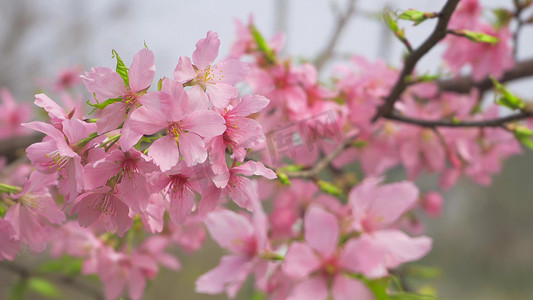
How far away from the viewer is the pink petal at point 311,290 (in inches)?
10.9

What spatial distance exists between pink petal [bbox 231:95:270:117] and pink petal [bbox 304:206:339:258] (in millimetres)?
85

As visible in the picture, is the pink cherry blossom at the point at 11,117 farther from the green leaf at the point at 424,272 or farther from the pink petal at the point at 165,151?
the green leaf at the point at 424,272

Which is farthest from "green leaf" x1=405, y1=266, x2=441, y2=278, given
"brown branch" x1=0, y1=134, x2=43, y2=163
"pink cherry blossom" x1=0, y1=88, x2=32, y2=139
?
"pink cherry blossom" x1=0, y1=88, x2=32, y2=139

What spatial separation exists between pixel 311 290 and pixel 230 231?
5.3 inches

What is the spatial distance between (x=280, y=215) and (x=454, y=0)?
0.56 metres

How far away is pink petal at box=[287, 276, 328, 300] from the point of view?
28 cm

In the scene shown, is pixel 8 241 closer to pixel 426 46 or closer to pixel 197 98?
pixel 197 98

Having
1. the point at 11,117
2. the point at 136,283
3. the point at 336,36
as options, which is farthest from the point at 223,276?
the point at 336,36

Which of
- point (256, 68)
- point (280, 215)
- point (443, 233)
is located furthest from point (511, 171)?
point (256, 68)

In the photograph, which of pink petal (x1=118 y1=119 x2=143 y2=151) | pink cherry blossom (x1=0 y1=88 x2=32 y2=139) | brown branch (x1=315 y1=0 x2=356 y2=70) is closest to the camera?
pink petal (x1=118 y1=119 x2=143 y2=151)

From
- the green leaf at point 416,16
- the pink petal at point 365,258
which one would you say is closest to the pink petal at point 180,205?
the pink petal at point 365,258

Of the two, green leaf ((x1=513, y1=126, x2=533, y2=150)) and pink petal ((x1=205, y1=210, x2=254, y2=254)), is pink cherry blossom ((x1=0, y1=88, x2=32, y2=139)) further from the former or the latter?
green leaf ((x1=513, y1=126, x2=533, y2=150))

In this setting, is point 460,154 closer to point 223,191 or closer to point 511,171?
point 223,191

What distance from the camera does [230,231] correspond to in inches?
15.5
